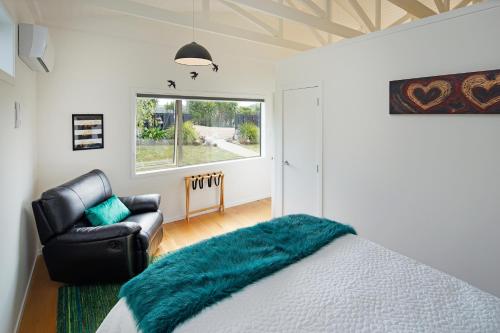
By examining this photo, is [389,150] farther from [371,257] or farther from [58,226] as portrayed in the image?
[58,226]

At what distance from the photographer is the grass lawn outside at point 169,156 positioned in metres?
4.09

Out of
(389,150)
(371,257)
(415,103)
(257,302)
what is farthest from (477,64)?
(257,302)

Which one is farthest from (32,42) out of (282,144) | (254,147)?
(254,147)

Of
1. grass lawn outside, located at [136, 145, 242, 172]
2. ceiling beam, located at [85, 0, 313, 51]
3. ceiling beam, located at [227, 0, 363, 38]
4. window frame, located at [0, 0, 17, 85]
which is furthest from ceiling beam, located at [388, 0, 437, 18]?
window frame, located at [0, 0, 17, 85]

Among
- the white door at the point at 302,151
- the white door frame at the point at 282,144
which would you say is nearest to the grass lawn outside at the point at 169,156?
the white door frame at the point at 282,144

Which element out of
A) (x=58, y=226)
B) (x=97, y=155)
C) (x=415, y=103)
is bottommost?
(x=58, y=226)

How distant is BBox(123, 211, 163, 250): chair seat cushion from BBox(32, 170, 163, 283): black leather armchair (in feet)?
0.04

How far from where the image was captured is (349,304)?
1258mm

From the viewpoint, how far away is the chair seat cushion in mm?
2668

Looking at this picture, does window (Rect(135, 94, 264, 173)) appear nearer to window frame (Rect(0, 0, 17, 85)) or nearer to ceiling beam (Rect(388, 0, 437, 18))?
window frame (Rect(0, 0, 17, 85))

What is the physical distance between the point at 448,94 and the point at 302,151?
1.69 m

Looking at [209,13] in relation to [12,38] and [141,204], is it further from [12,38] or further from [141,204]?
[141,204]

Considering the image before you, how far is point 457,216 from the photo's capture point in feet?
7.86

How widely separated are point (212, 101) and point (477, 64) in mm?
3363
